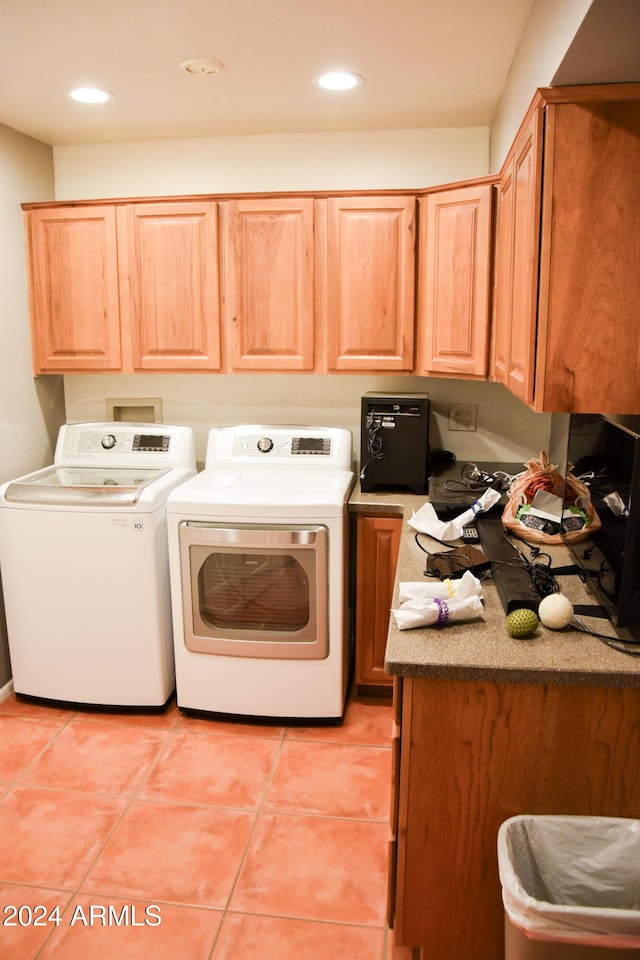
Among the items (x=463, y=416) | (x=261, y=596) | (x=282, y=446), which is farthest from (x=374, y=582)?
(x=463, y=416)

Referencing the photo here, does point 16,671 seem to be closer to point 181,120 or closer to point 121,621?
point 121,621

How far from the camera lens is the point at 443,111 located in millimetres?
3021

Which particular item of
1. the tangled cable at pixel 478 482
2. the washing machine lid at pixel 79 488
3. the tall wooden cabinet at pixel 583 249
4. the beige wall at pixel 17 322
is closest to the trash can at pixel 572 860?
the tall wooden cabinet at pixel 583 249

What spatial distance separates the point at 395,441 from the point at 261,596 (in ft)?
2.75

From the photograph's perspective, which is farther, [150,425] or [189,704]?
[150,425]

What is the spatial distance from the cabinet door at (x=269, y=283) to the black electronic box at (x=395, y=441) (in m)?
0.36

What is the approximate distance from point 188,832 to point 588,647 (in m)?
1.45

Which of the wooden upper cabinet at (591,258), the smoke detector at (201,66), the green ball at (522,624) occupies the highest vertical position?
the smoke detector at (201,66)

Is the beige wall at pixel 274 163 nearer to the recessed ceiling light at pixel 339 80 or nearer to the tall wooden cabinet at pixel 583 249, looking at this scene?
the recessed ceiling light at pixel 339 80

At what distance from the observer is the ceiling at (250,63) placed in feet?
6.94

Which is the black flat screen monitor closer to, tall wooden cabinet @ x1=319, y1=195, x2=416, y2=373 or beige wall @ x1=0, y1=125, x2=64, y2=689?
tall wooden cabinet @ x1=319, y1=195, x2=416, y2=373

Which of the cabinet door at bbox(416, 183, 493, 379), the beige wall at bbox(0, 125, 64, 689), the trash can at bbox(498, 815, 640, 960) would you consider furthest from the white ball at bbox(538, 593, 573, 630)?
the beige wall at bbox(0, 125, 64, 689)

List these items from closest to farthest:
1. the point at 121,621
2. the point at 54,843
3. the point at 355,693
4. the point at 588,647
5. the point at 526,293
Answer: the point at 588,647 → the point at 526,293 → the point at 54,843 → the point at 121,621 → the point at 355,693

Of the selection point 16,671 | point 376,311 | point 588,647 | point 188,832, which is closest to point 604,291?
point 588,647
